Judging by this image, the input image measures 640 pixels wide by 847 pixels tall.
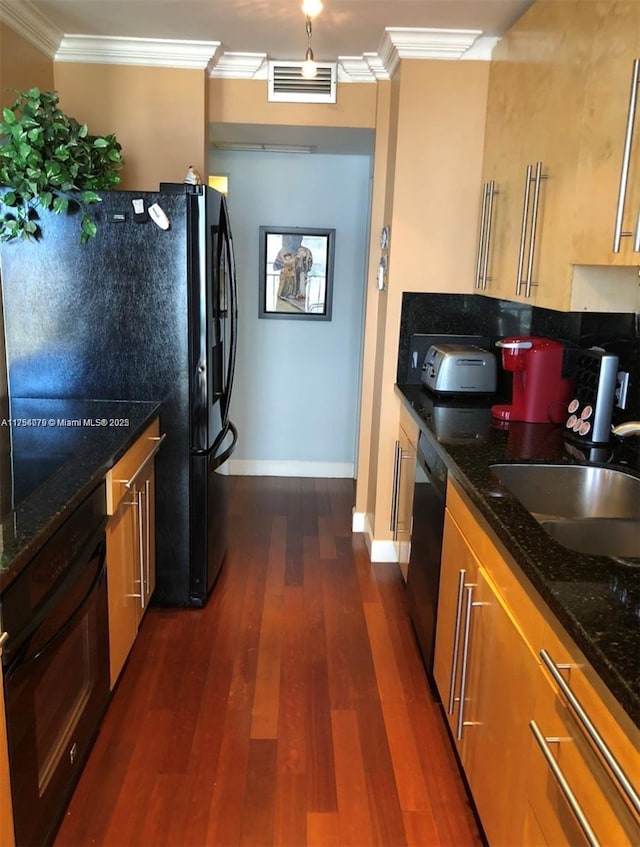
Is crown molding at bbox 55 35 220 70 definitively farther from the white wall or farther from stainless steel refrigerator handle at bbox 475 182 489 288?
stainless steel refrigerator handle at bbox 475 182 489 288

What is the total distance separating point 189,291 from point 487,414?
128 cm

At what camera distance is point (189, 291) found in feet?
8.87

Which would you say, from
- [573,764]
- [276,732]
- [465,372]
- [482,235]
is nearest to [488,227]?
[482,235]

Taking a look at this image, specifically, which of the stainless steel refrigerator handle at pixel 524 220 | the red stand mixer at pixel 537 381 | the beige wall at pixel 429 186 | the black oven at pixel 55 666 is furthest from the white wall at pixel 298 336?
the black oven at pixel 55 666

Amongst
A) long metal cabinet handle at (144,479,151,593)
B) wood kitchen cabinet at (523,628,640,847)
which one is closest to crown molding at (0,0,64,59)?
long metal cabinet handle at (144,479,151,593)

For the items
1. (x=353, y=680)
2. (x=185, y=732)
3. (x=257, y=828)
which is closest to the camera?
(x=257, y=828)

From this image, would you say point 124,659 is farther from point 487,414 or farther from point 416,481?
point 487,414

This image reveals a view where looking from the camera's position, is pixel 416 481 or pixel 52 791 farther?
pixel 416 481

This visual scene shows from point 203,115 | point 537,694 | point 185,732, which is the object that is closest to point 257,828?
point 185,732

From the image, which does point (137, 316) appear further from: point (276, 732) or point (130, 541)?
point (276, 732)

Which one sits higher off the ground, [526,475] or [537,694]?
[526,475]

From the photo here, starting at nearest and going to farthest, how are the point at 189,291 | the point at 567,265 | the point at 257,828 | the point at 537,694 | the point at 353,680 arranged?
the point at 537,694 < the point at 257,828 < the point at 567,265 < the point at 353,680 < the point at 189,291

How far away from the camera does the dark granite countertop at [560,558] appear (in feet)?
3.49

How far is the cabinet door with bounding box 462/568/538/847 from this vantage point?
1431mm
